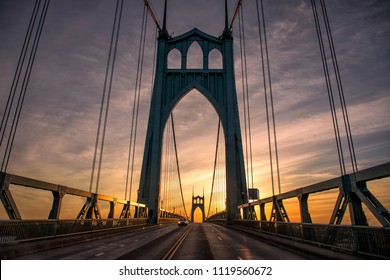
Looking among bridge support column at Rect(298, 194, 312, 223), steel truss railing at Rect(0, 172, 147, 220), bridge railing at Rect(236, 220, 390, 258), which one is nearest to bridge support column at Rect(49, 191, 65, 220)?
steel truss railing at Rect(0, 172, 147, 220)

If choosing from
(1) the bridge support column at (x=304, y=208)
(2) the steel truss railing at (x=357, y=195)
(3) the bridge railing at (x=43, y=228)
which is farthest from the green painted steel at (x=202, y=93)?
(2) the steel truss railing at (x=357, y=195)

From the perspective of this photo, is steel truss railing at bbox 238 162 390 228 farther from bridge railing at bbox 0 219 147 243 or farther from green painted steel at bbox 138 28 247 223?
green painted steel at bbox 138 28 247 223

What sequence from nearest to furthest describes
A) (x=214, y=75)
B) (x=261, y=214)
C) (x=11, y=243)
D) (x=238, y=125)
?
(x=11, y=243)
(x=261, y=214)
(x=238, y=125)
(x=214, y=75)

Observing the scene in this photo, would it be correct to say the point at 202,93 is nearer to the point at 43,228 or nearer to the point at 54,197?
the point at 54,197

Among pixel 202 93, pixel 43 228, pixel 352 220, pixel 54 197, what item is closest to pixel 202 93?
pixel 202 93

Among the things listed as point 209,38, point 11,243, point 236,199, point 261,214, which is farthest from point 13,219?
point 209,38
